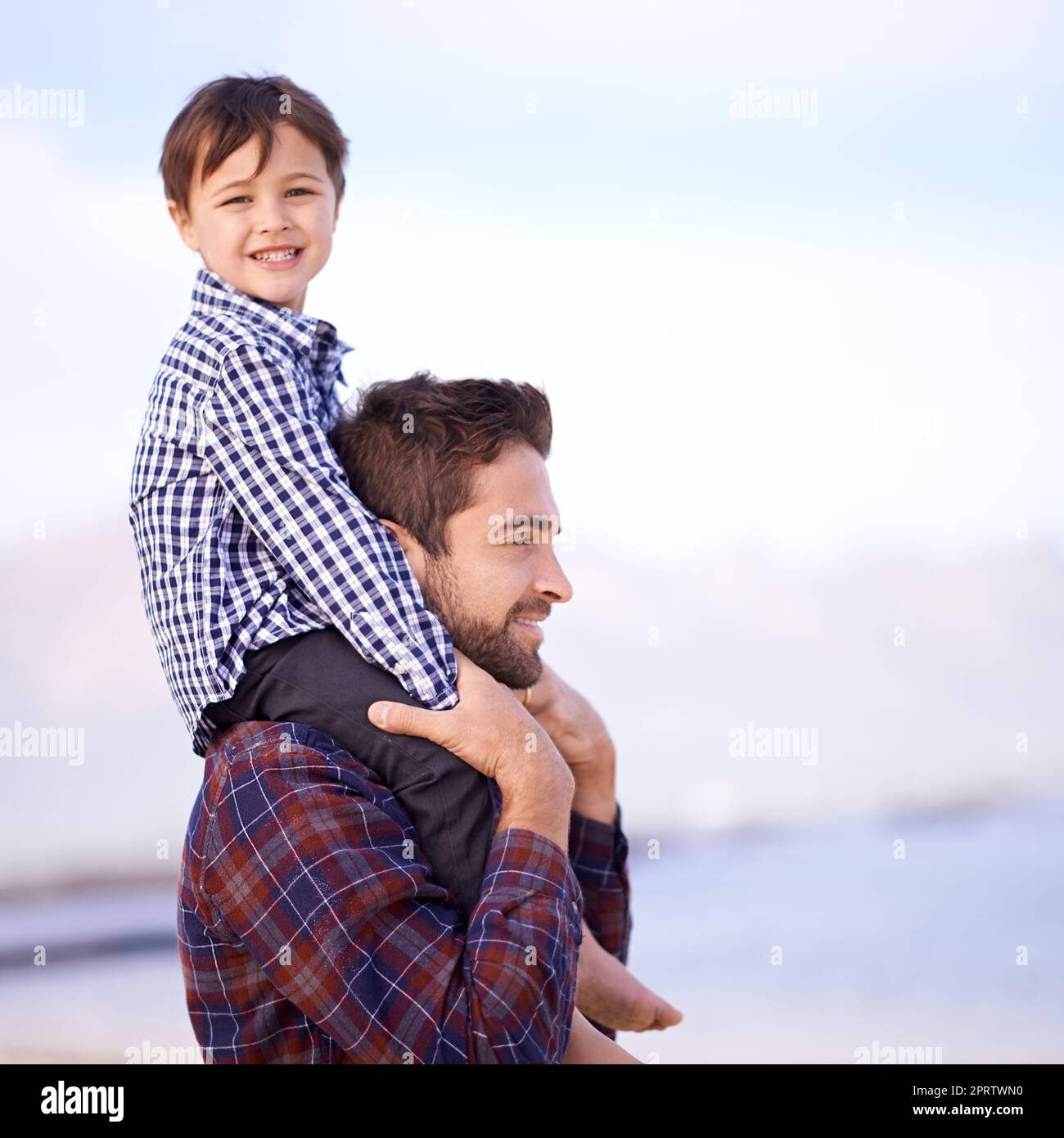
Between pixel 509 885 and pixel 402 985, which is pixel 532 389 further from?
pixel 402 985

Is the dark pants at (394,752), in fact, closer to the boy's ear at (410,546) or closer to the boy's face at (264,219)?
the boy's ear at (410,546)

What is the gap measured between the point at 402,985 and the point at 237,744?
1.31 ft

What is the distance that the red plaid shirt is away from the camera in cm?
163

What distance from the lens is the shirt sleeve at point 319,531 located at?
181 centimetres

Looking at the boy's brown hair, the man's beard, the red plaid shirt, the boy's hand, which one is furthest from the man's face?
the boy's brown hair

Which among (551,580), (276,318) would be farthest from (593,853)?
(276,318)

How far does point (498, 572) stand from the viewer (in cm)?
195

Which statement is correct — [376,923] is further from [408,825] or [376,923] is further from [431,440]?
[431,440]

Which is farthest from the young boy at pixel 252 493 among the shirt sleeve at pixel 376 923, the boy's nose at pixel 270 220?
the shirt sleeve at pixel 376 923

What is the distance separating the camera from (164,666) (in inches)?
75.9

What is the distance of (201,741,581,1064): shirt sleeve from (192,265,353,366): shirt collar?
2.30 feet

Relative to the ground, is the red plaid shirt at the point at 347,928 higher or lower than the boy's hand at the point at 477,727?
lower

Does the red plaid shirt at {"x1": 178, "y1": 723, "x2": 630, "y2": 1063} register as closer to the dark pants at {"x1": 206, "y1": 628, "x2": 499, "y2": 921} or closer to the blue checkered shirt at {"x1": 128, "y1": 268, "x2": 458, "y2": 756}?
the dark pants at {"x1": 206, "y1": 628, "x2": 499, "y2": 921}

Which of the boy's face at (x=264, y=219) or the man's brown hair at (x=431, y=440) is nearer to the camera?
the man's brown hair at (x=431, y=440)
